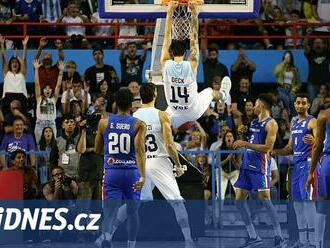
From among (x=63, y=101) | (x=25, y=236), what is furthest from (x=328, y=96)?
(x=25, y=236)

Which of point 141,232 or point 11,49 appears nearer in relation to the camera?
point 141,232

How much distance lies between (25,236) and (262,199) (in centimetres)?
342

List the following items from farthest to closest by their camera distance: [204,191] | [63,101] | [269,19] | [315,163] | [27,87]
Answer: [269,19], [27,87], [63,101], [204,191], [315,163]

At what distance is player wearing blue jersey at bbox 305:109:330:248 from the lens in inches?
570

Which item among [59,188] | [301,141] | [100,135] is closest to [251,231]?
[301,141]

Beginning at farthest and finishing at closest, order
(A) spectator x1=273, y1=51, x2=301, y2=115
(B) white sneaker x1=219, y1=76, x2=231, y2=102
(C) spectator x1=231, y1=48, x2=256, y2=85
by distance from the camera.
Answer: (C) spectator x1=231, y1=48, x2=256, y2=85
(A) spectator x1=273, y1=51, x2=301, y2=115
(B) white sneaker x1=219, y1=76, x2=231, y2=102

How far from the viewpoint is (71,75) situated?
2305 cm

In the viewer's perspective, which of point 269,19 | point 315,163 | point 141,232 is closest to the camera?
point 315,163

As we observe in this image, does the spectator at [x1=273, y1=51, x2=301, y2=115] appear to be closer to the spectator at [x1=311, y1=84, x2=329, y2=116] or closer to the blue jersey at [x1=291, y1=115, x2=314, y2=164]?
the spectator at [x1=311, y1=84, x2=329, y2=116]

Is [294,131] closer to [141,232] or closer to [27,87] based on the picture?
[141,232]

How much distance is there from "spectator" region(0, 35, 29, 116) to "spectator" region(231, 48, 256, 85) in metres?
4.16

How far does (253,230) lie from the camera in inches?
661

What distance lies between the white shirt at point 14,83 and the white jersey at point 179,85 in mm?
6188

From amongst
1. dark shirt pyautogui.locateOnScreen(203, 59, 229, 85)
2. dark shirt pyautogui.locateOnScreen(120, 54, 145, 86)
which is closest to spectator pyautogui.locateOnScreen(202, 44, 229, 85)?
dark shirt pyautogui.locateOnScreen(203, 59, 229, 85)
